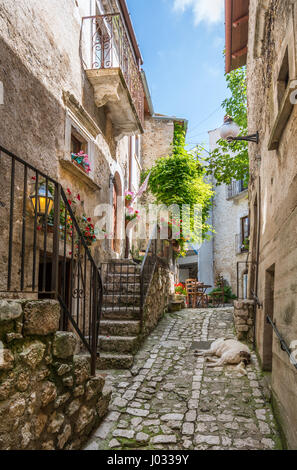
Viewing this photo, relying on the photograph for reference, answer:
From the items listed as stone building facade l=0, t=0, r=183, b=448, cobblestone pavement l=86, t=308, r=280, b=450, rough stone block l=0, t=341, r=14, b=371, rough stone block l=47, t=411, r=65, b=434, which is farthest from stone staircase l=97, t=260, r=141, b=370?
rough stone block l=0, t=341, r=14, b=371

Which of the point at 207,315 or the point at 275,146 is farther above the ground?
the point at 275,146

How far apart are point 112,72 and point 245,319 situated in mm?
5164

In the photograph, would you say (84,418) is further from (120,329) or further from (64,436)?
(120,329)

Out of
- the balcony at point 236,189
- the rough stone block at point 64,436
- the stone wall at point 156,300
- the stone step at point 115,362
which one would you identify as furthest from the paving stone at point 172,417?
the balcony at point 236,189

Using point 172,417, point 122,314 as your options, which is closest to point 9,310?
point 172,417

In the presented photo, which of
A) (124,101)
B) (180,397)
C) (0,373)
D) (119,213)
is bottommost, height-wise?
(180,397)

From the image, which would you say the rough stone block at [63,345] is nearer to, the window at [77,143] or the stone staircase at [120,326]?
the stone staircase at [120,326]

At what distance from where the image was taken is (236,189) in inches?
714

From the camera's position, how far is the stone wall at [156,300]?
6.35 m

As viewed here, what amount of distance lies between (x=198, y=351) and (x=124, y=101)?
17.3 ft

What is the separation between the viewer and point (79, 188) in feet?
19.2
